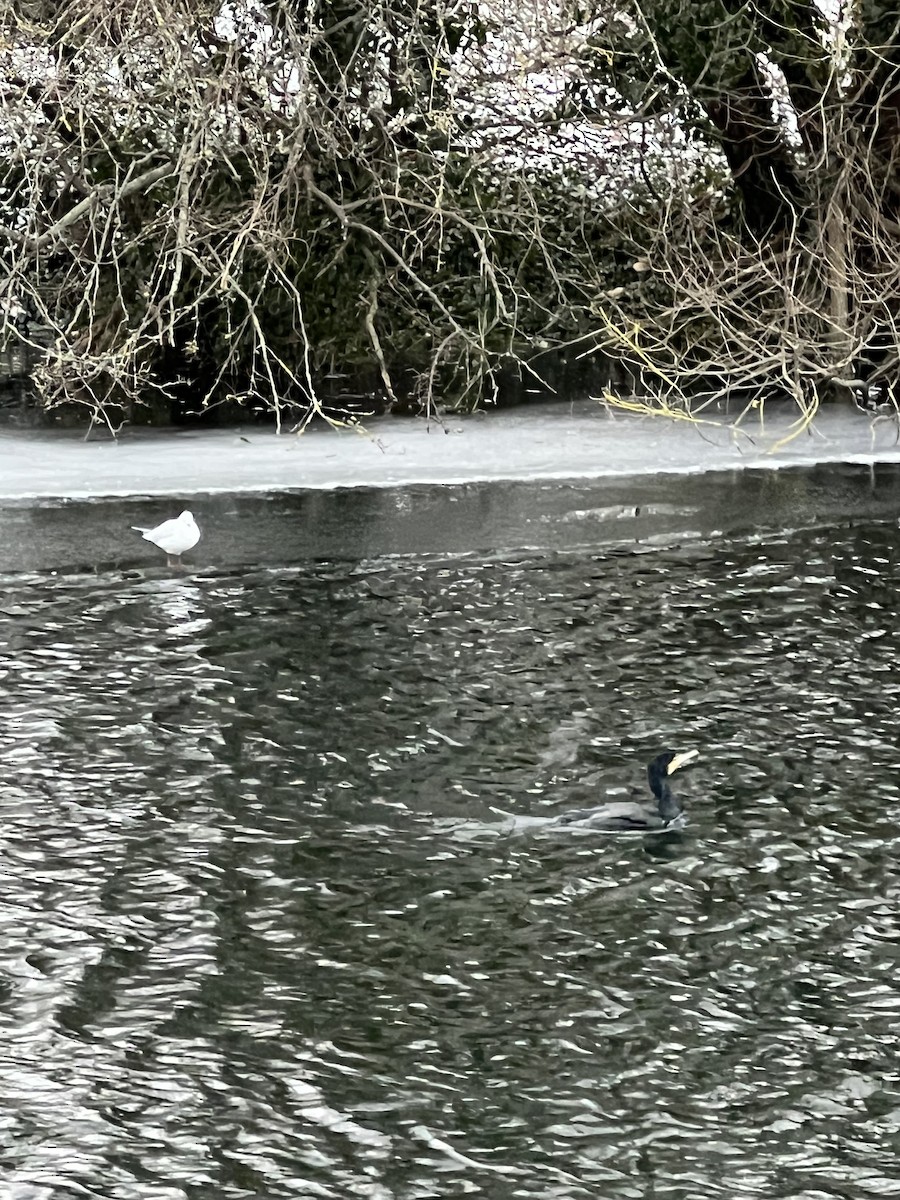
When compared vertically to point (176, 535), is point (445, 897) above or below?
below

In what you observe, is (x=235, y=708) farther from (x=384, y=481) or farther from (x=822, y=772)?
(x=384, y=481)

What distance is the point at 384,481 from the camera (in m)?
13.7

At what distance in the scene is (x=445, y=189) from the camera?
14625 mm

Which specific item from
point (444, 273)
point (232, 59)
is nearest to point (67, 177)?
point (232, 59)

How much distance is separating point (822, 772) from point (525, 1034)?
2.50 metres

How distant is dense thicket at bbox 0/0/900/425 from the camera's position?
559 inches

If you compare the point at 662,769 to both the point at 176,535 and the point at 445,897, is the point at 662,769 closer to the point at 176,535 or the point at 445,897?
the point at 445,897

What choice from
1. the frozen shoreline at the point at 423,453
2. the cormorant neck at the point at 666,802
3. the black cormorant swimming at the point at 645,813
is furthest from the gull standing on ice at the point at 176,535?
the cormorant neck at the point at 666,802

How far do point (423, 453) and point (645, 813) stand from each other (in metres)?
7.85

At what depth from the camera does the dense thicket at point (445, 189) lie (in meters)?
14.2

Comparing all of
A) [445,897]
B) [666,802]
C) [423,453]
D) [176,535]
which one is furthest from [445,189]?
[445,897]

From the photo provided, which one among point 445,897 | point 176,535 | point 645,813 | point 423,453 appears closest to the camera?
point 445,897

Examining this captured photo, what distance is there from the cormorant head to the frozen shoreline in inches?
255

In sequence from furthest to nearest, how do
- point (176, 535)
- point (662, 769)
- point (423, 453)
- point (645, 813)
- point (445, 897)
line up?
1. point (423, 453)
2. point (176, 535)
3. point (662, 769)
4. point (645, 813)
5. point (445, 897)
